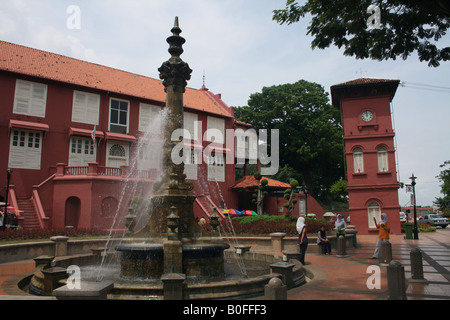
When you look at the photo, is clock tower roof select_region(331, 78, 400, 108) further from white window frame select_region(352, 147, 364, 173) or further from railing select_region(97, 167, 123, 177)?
railing select_region(97, 167, 123, 177)

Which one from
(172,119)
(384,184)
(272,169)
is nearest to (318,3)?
(172,119)

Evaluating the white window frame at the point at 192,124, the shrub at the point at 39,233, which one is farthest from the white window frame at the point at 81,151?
the white window frame at the point at 192,124

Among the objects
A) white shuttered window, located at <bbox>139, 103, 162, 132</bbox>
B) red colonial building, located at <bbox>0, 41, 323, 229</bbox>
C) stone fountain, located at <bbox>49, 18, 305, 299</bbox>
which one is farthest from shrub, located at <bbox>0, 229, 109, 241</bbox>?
white shuttered window, located at <bbox>139, 103, 162, 132</bbox>

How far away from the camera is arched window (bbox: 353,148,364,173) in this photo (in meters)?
29.5

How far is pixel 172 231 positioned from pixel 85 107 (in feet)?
64.2

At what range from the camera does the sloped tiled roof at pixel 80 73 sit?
76.3 ft

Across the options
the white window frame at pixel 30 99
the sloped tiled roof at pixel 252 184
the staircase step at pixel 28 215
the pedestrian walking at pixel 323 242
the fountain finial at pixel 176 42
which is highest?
the white window frame at pixel 30 99

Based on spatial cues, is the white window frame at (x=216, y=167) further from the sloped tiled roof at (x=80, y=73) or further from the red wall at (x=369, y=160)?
the red wall at (x=369, y=160)

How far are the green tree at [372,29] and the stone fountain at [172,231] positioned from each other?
363cm

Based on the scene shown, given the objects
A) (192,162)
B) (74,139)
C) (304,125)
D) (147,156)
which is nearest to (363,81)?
(304,125)

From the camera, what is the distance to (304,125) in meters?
42.1

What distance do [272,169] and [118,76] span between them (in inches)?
990

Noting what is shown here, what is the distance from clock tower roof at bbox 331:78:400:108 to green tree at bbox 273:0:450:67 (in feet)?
68.1

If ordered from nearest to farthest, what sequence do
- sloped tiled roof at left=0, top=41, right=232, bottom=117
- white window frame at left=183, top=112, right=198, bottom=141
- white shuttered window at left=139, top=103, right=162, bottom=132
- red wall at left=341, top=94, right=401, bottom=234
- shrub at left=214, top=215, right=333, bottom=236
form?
1. shrub at left=214, top=215, right=333, bottom=236
2. sloped tiled roof at left=0, top=41, right=232, bottom=117
3. white shuttered window at left=139, top=103, right=162, bottom=132
4. red wall at left=341, top=94, right=401, bottom=234
5. white window frame at left=183, top=112, right=198, bottom=141
